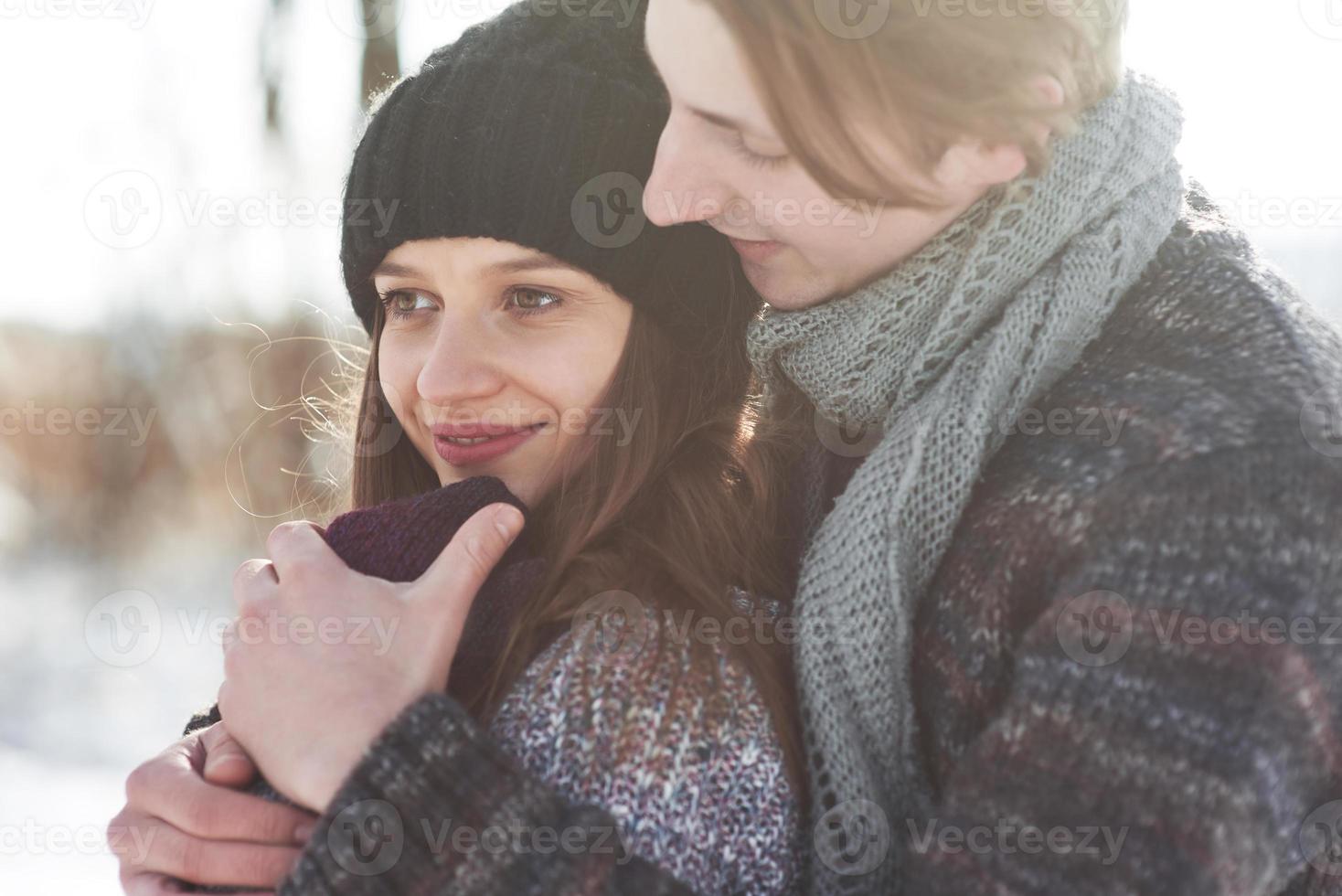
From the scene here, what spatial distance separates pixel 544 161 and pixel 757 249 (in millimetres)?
312

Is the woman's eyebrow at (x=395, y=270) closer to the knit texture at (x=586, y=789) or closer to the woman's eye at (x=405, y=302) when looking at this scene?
the woman's eye at (x=405, y=302)

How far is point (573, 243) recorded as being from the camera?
149cm

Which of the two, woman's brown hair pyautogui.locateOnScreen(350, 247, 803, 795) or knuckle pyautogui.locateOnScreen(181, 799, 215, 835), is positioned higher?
woman's brown hair pyautogui.locateOnScreen(350, 247, 803, 795)

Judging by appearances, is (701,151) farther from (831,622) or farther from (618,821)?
(618,821)

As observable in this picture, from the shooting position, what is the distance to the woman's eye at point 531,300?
1531 mm

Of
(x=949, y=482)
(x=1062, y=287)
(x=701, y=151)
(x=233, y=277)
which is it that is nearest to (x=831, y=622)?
(x=949, y=482)

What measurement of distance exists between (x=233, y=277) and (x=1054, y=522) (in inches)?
165

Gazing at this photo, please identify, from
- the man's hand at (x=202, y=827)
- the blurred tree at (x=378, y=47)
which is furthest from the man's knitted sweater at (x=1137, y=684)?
the blurred tree at (x=378, y=47)

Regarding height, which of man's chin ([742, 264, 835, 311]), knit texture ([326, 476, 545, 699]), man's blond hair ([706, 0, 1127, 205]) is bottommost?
knit texture ([326, 476, 545, 699])

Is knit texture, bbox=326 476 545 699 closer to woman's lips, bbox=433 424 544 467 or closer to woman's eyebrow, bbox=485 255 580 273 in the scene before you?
woman's lips, bbox=433 424 544 467

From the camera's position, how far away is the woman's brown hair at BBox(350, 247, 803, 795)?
4.20ft

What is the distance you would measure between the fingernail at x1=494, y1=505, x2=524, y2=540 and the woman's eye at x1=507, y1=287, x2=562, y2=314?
33cm

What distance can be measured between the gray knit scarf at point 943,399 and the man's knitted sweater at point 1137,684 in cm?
7

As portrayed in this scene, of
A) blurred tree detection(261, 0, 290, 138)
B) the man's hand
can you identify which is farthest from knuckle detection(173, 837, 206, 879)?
blurred tree detection(261, 0, 290, 138)
